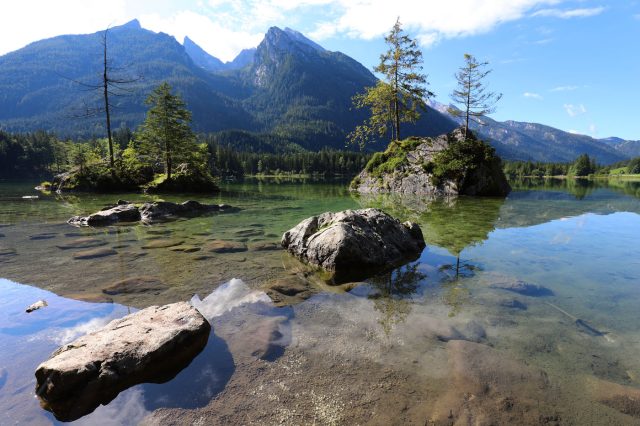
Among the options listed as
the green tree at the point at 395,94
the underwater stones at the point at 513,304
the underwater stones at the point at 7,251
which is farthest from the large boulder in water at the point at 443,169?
the underwater stones at the point at 7,251

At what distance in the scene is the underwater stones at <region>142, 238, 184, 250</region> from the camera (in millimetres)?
13352

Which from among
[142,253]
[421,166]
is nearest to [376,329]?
[142,253]

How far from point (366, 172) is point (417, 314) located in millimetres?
44407

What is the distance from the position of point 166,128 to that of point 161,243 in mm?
29943

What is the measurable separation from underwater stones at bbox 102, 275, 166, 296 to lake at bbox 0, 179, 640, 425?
0.07m

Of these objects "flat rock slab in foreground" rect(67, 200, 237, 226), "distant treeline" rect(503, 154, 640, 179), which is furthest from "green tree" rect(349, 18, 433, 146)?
"distant treeline" rect(503, 154, 640, 179)

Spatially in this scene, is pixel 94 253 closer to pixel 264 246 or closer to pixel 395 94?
pixel 264 246

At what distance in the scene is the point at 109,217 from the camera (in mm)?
19109

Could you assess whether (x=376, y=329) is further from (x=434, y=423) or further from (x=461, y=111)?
(x=461, y=111)

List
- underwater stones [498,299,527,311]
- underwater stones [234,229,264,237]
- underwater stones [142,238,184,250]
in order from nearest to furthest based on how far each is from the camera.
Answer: underwater stones [498,299,527,311] < underwater stones [142,238,184,250] < underwater stones [234,229,264,237]

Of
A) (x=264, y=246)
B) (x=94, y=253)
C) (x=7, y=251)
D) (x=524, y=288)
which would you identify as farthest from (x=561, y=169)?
(x=7, y=251)

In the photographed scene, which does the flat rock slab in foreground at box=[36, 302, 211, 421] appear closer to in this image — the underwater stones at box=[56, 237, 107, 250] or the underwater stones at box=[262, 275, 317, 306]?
the underwater stones at box=[262, 275, 317, 306]

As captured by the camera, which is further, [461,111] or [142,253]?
[461,111]

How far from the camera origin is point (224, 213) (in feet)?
76.4
